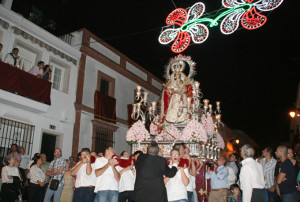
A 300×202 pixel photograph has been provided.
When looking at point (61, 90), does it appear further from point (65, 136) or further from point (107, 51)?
point (107, 51)

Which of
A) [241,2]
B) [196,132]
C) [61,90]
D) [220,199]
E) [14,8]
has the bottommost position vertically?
[220,199]

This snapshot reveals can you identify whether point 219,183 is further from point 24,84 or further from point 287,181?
point 24,84

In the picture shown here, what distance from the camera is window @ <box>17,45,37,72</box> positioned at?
12.8 metres

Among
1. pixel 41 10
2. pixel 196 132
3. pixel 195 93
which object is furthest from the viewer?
pixel 41 10

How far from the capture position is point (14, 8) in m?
12.6

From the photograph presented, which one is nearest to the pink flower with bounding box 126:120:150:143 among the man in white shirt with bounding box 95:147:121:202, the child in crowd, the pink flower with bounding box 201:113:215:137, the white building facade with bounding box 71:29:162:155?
the pink flower with bounding box 201:113:215:137

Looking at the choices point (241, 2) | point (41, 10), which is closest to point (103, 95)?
point (41, 10)

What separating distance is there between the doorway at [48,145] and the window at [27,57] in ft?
11.1

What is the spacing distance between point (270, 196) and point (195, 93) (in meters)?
5.05

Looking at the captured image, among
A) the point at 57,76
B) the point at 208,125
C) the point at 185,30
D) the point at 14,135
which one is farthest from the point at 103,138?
the point at 185,30

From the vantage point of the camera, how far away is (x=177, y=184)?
461 centimetres

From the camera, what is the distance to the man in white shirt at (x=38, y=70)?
12.1 meters

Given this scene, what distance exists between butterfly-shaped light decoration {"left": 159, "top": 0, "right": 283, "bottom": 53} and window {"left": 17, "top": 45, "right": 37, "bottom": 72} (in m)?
6.40

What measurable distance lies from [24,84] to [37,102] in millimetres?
956
